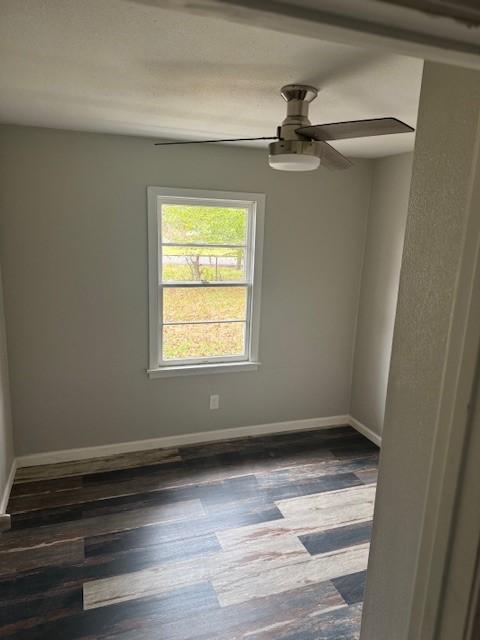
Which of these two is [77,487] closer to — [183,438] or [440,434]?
[183,438]

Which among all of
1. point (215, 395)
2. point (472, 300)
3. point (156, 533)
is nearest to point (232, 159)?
point (215, 395)

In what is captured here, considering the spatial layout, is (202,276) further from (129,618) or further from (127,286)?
(129,618)

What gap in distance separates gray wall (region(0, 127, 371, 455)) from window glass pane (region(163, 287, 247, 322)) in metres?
0.19

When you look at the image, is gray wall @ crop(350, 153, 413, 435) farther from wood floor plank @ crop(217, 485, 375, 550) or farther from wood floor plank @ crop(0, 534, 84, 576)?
wood floor plank @ crop(0, 534, 84, 576)

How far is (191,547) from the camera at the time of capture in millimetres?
2445

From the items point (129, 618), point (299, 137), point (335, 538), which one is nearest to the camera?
point (299, 137)

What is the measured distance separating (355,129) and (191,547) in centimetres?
236

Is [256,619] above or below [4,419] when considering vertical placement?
below

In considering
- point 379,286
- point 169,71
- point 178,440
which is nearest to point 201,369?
point 178,440

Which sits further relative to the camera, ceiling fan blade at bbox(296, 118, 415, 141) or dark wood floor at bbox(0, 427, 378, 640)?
dark wood floor at bbox(0, 427, 378, 640)

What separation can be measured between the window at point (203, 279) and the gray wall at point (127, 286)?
3.5 inches

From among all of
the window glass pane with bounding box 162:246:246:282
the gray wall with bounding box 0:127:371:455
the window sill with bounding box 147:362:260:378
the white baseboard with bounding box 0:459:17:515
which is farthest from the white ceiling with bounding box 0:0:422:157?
Answer: the white baseboard with bounding box 0:459:17:515

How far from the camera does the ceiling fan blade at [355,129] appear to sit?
1531 millimetres

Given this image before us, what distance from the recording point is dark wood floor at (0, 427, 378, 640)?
1.99 meters
